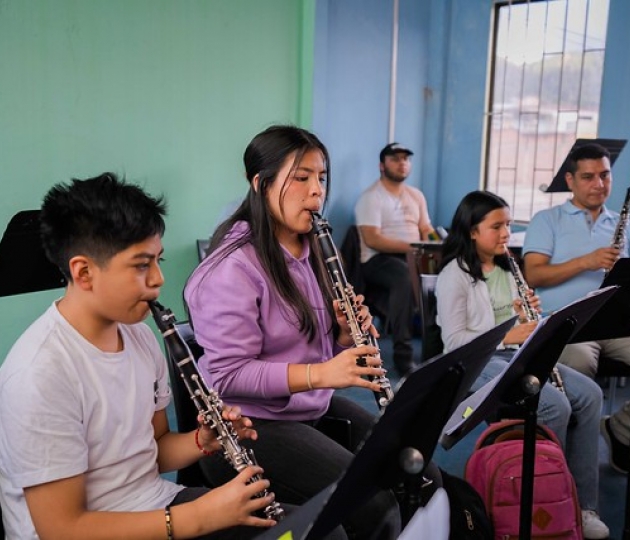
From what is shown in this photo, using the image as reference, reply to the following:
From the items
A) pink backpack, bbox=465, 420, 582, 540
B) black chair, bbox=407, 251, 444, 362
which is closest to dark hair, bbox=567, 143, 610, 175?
black chair, bbox=407, 251, 444, 362

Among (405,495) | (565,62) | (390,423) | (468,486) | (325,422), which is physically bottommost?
(468,486)

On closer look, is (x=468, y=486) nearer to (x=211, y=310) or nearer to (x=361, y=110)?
(x=211, y=310)

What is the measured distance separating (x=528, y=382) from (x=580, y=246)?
1512 millimetres

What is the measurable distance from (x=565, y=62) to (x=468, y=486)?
3800 mm

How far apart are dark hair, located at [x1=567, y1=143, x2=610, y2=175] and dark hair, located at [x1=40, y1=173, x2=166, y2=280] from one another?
2255mm

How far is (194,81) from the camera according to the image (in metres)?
3.41

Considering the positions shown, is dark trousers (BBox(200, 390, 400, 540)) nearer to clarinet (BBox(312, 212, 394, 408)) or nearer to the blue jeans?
clarinet (BBox(312, 212, 394, 408))

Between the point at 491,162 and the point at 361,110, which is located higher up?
the point at 361,110

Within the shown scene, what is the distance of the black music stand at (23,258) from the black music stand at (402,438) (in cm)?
75

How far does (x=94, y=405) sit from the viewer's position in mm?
1272

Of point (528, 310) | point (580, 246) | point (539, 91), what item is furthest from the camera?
point (539, 91)

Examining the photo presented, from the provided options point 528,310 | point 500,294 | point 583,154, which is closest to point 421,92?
point 583,154

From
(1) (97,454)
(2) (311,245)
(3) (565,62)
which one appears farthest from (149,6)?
(3) (565,62)

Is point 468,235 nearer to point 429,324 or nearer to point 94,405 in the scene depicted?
point 429,324
